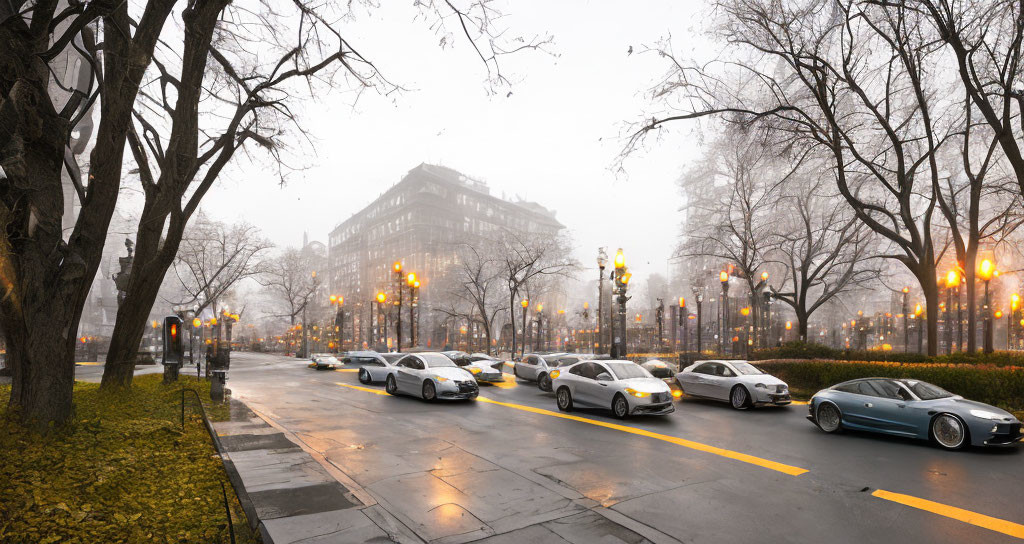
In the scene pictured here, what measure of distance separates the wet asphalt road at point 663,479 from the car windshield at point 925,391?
1004mm

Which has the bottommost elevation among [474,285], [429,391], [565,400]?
[429,391]

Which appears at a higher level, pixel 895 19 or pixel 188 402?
Result: pixel 895 19

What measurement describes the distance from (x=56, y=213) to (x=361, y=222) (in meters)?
151

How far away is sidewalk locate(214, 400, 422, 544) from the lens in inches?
212

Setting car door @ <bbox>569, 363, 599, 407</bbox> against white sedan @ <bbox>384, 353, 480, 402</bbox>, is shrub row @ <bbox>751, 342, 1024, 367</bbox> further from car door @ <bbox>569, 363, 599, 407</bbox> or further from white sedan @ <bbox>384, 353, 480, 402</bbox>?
white sedan @ <bbox>384, 353, 480, 402</bbox>

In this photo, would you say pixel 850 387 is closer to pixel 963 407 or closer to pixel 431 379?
pixel 963 407

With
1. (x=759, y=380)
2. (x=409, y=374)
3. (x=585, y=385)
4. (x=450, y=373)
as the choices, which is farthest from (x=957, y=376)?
(x=409, y=374)

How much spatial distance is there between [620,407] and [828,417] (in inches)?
182

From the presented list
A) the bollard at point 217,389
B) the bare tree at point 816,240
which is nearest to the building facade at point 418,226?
the bare tree at point 816,240

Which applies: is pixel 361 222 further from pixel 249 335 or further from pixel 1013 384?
pixel 1013 384

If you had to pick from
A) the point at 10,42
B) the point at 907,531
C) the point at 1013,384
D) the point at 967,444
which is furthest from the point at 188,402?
the point at 1013,384

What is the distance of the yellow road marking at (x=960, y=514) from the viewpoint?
19.3ft

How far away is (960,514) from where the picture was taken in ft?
20.9

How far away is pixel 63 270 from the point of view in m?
8.13
